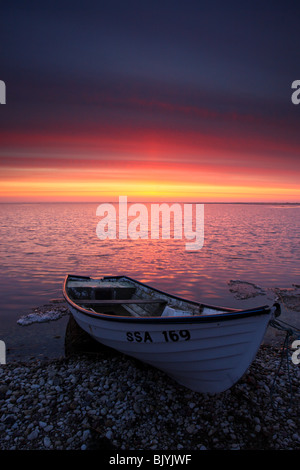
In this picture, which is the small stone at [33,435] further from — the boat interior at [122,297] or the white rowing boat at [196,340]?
Result: the boat interior at [122,297]

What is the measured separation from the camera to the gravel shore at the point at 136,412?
625 centimetres

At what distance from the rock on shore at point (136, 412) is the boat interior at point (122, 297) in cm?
222

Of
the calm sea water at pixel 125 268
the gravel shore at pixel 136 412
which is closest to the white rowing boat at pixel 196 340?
the gravel shore at pixel 136 412

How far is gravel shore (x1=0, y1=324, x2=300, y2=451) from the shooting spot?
6.25 m

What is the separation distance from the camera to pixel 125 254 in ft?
101

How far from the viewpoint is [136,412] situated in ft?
22.8

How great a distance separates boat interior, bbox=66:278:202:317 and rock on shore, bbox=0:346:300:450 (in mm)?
2219

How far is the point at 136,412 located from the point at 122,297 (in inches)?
247

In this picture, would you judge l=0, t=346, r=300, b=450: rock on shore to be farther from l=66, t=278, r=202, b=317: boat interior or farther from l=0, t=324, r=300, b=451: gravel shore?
l=66, t=278, r=202, b=317: boat interior
